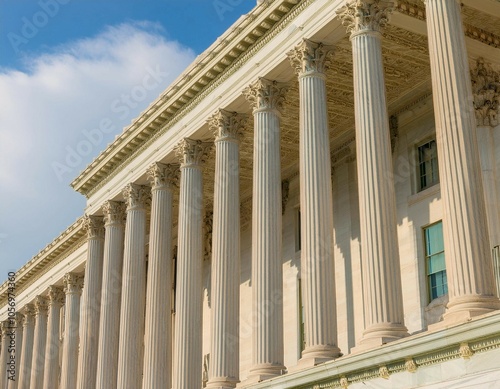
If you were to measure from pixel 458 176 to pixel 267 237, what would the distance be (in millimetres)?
9479

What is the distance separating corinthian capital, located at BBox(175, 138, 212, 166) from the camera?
37.8 m

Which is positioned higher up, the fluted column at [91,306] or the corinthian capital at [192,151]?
the corinthian capital at [192,151]

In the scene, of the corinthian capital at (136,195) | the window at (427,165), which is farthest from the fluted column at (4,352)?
the window at (427,165)

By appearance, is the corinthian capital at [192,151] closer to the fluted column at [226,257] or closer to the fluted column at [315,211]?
Result: the fluted column at [226,257]

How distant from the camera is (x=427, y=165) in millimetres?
34938

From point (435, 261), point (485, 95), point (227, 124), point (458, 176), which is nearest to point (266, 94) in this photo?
point (227, 124)

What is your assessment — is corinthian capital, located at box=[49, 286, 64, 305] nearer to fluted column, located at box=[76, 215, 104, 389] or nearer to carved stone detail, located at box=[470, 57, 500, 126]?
fluted column, located at box=[76, 215, 104, 389]

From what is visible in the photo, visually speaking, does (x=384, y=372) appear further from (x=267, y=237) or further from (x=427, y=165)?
(x=427, y=165)

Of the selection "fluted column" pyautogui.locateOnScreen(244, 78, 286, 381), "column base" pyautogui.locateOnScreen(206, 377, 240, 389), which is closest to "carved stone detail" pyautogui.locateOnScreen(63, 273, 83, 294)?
"column base" pyautogui.locateOnScreen(206, 377, 240, 389)

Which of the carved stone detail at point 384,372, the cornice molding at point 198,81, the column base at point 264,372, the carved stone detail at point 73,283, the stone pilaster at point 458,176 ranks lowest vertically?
the carved stone detail at point 384,372

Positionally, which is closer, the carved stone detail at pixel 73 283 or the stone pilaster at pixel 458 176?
the stone pilaster at pixel 458 176

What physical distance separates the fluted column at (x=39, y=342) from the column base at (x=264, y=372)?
36.2m

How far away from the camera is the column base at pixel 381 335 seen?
76.8 feet

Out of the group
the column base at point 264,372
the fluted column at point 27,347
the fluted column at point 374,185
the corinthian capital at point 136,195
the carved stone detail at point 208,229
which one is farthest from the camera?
the fluted column at point 27,347
